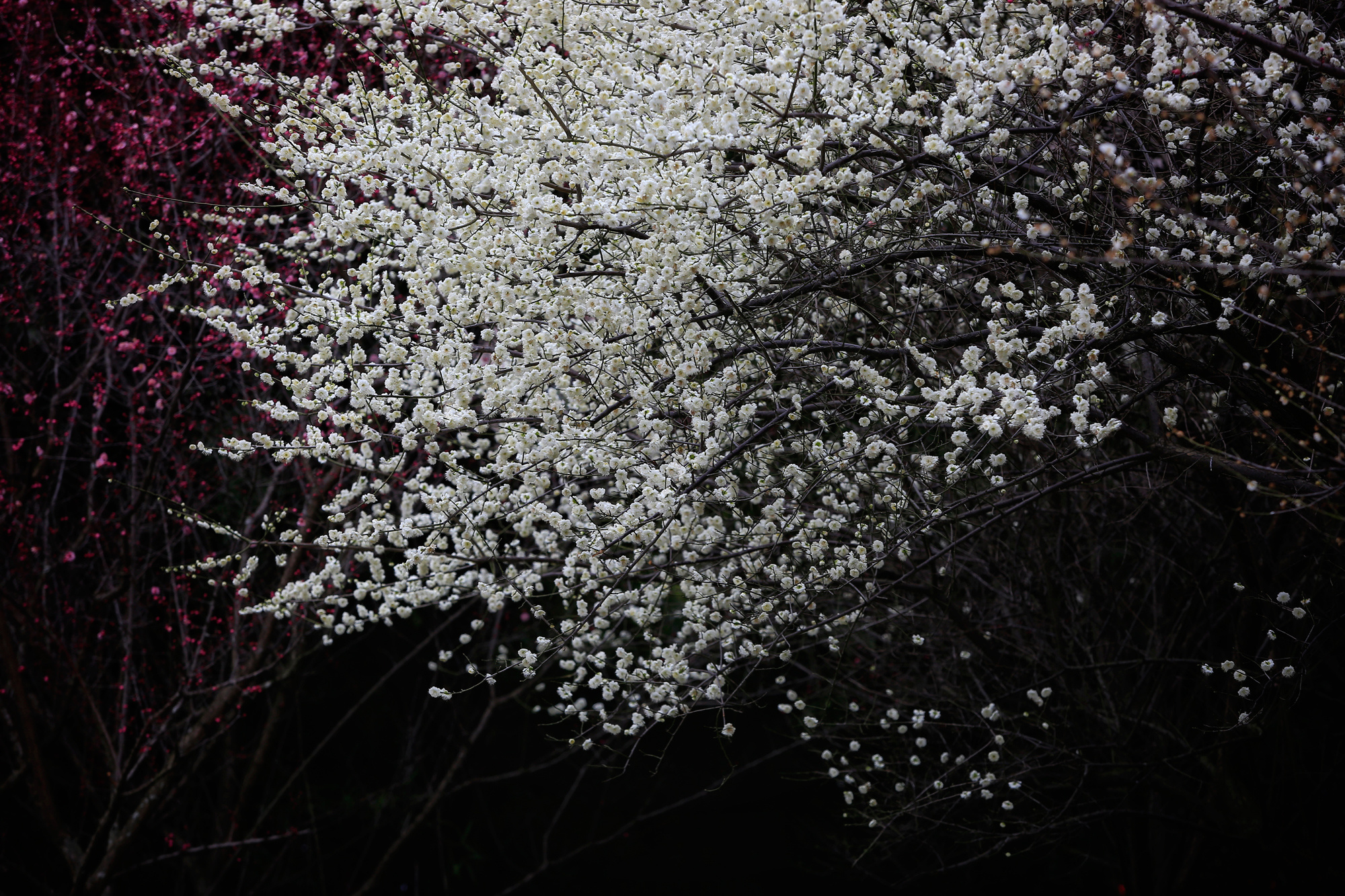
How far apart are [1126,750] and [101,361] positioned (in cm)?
625

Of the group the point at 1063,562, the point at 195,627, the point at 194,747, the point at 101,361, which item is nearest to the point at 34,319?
the point at 101,361

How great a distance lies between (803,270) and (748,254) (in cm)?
22

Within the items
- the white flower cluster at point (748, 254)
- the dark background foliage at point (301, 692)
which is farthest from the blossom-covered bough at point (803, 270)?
the dark background foliage at point (301, 692)

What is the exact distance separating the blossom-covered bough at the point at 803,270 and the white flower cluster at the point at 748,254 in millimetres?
22

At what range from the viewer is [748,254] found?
3.69 metres

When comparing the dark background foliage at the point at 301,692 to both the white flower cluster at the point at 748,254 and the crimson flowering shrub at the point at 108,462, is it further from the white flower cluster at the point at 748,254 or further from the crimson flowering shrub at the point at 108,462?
the white flower cluster at the point at 748,254

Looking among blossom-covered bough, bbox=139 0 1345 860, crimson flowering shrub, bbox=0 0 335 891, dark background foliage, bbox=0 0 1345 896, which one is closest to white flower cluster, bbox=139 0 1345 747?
blossom-covered bough, bbox=139 0 1345 860

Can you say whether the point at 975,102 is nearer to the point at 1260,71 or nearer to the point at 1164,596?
the point at 1260,71

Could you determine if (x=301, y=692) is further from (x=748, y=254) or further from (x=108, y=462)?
(x=748, y=254)

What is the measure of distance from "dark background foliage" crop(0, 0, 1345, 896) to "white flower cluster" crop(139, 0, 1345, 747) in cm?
100

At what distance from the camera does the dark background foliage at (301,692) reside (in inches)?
191

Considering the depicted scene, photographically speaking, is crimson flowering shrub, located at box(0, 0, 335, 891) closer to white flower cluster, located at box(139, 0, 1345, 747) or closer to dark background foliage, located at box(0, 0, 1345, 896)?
dark background foliage, located at box(0, 0, 1345, 896)

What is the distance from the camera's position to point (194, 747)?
546 centimetres

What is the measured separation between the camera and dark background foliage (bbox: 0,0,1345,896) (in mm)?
4859
